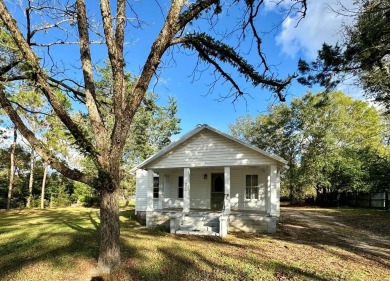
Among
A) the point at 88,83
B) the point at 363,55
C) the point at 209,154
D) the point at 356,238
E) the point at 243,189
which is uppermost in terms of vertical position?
the point at 363,55

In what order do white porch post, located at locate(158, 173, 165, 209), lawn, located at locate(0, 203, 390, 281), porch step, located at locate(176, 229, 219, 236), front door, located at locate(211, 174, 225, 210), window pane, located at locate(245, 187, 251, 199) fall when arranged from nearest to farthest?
lawn, located at locate(0, 203, 390, 281)
porch step, located at locate(176, 229, 219, 236)
white porch post, located at locate(158, 173, 165, 209)
window pane, located at locate(245, 187, 251, 199)
front door, located at locate(211, 174, 225, 210)

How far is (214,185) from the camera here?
15398 mm

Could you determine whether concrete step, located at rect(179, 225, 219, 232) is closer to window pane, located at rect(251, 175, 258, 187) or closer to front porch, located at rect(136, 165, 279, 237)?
front porch, located at rect(136, 165, 279, 237)

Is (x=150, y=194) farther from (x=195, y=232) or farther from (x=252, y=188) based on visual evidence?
(x=252, y=188)

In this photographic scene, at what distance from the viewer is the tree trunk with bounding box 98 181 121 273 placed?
5.16 meters

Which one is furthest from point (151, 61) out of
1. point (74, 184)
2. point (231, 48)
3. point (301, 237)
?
point (74, 184)

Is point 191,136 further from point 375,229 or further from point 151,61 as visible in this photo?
point 375,229

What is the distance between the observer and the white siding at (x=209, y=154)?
41.3ft

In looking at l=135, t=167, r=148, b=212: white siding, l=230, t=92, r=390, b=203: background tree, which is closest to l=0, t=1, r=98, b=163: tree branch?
l=135, t=167, r=148, b=212: white siding

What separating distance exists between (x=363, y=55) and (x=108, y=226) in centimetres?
821

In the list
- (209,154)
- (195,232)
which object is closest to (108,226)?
(195,232)

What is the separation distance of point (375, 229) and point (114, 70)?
45.4 ft

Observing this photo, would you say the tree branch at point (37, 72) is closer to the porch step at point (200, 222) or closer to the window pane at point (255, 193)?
the porch step at point (200, 222)

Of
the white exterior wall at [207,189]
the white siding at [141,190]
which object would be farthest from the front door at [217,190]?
the white siding at [141,190]
